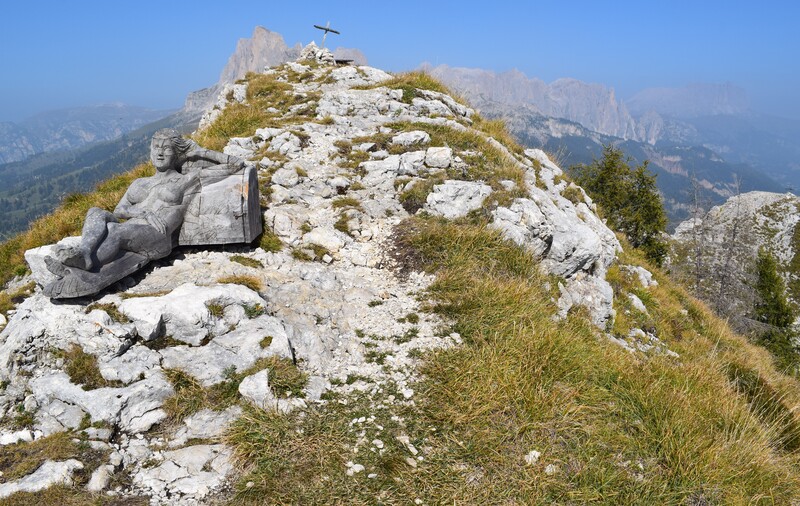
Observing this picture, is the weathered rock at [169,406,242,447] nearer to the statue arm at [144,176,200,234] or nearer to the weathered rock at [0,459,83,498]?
the weathered rock at [0,459,83,498]

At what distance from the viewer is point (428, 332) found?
784 cm

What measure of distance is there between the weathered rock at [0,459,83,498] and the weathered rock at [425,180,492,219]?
30.4 feet

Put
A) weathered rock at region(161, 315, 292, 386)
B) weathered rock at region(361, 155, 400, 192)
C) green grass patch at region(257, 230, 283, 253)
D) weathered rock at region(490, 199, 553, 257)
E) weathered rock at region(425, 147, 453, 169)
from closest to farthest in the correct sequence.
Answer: weathered rock at region(161, 315, 292, 386)
green grass patch at region(257, 230, 283, 253)
weathered rock at region(490, 199, 553, 257)
weathered rock at region(361, 155, 400, 192)
weathered rock at region(425, 147, 453, 169)

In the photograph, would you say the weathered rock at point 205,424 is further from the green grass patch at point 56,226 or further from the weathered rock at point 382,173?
the weathered rock at point 382,173

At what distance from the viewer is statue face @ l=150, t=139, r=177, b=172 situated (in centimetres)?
888

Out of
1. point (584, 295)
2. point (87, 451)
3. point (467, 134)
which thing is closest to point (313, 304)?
point (87, 451)

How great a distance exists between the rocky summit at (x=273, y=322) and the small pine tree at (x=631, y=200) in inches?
801

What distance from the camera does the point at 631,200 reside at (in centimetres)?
3566

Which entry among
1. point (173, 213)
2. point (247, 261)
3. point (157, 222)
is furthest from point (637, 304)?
point (157, 222)

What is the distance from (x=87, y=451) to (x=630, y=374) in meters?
8.01

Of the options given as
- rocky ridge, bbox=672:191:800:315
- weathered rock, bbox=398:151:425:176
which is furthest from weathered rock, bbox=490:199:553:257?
rocky ridge, bbox=672:191:800:315

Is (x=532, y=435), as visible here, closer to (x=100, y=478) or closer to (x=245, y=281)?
(x=100, y=478)

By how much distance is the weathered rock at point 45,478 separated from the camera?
4.64 metres

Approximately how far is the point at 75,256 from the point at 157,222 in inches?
68.1
